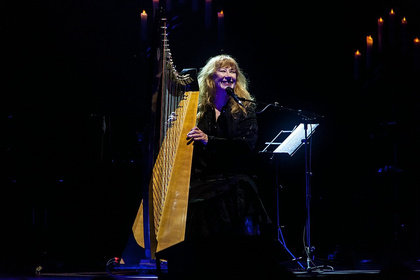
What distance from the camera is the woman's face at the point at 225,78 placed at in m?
4.18

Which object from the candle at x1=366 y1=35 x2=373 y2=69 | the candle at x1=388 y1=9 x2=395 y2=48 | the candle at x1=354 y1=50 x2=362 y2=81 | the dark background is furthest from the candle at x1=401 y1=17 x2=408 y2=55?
the candle at x1=354 y1=50 x2=362 y2=81

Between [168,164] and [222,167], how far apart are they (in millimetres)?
584

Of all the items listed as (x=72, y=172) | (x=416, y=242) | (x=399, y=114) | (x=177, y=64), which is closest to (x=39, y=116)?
(x=72, y=172)

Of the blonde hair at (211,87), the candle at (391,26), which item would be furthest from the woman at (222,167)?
the candle at (391,26)

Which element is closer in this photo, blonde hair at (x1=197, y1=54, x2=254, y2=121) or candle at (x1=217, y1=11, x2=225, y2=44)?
blonde hair at (x1=197, y1=54, x2=254, y2=121)

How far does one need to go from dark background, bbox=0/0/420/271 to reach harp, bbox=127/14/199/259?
182cm

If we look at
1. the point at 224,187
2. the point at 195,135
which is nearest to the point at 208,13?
the point at 195,135

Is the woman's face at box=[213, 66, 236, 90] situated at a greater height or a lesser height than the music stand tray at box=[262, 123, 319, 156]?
greater

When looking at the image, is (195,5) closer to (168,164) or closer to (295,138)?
(295,138)

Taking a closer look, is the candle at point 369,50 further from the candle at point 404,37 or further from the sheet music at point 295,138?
the sheet music at point 295,138

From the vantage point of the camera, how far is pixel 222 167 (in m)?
3.83

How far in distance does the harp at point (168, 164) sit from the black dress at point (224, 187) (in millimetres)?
231

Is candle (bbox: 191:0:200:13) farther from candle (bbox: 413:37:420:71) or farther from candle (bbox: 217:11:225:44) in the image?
candle (bbox: 413:37:420:71)

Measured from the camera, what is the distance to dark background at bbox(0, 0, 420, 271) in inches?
220
